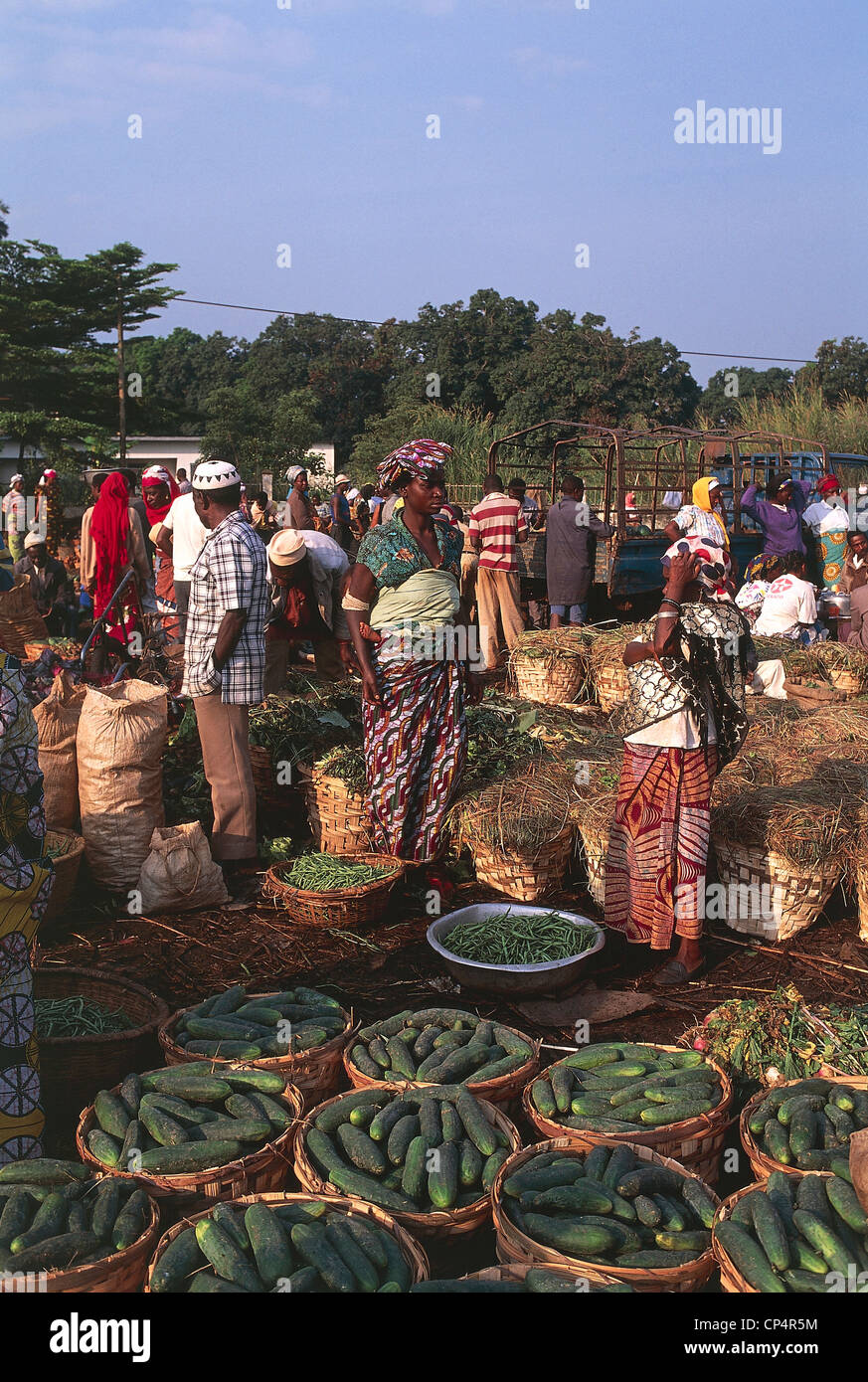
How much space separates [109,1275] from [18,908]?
990 millimetres

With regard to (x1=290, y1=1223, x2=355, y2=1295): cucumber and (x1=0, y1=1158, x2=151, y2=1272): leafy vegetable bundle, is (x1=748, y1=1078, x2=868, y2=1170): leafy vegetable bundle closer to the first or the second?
(x1=290, y1=1223, x2=355, y2=1295): cucumber

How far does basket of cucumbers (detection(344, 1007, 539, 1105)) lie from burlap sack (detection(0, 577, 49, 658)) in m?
7.69

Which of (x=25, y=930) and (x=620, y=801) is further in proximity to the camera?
(x=620, y=801)

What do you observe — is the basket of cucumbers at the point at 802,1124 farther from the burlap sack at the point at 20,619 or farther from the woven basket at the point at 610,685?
the burlap sack at the point at 20,619

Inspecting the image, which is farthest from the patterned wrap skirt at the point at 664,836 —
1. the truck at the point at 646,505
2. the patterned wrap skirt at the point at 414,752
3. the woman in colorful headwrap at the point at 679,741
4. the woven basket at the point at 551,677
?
the truck at the point at 646,505

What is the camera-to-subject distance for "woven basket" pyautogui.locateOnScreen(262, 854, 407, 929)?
4836 millimetres

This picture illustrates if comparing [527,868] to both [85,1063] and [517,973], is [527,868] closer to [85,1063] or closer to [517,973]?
[517,973]

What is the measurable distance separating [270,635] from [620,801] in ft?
11.2

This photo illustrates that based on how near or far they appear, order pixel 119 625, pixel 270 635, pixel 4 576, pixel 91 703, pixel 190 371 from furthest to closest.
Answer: pixel 190 371 < pixel 119 625 < pixel 270 635 < pixel 91 703 < pixel 4 576

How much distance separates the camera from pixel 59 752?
5.44 m

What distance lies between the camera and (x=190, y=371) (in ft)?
187

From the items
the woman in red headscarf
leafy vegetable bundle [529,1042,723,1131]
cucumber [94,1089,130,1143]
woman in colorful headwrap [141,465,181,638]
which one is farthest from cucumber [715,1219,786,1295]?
woman in colorful headwrap [141,465,181,638]

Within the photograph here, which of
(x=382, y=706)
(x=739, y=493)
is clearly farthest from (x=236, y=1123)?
(x=739, y=493)

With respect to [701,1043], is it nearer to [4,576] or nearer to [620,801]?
[620,801]
